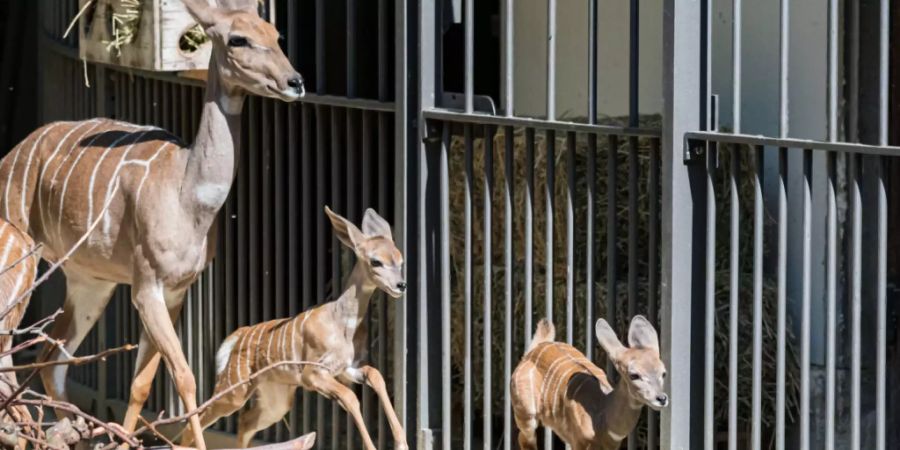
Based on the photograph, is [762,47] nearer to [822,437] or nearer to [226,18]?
[822,437]

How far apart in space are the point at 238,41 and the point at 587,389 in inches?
58.2

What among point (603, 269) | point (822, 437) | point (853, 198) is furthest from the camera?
point (603, 269)

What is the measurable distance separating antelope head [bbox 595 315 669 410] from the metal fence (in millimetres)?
113

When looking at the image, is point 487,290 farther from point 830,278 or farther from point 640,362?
point 830,278

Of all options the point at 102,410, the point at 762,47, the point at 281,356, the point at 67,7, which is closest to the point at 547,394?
the point at 281,356

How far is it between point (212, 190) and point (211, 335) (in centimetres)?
132

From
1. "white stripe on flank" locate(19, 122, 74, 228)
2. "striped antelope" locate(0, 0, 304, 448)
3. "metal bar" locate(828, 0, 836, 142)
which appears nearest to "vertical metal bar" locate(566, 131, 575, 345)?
"striped antelope" locate(0, 0, 304, 448)

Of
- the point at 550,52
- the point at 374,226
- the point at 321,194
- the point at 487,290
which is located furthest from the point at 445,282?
the point at 550,52

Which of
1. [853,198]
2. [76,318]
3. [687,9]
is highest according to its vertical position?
[687,9]

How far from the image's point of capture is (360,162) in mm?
6129

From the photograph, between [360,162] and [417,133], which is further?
[360,162]

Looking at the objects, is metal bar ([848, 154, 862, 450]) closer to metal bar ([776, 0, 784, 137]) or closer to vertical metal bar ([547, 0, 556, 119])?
metal bar ([776, 0, 784, 137])

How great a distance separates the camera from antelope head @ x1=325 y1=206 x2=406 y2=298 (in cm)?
526

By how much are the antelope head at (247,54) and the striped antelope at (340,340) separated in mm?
407
